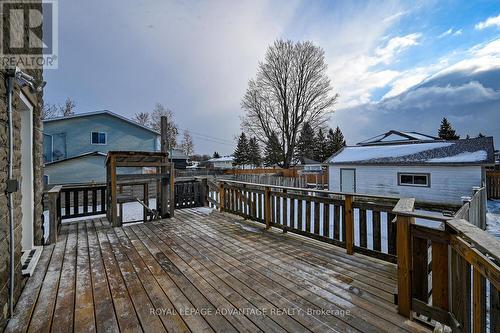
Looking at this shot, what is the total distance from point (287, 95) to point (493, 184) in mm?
15562

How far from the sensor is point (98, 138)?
1455 cm

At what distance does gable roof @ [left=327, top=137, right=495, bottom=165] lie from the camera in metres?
10.6

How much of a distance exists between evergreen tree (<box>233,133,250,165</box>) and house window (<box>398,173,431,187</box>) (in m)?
26.5

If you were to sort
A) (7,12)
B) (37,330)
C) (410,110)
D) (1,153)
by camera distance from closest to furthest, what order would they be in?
1. (37,330)
2. (1,153)
3. (7,12)
4. (410,110)

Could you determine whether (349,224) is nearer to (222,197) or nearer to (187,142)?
(222,197)

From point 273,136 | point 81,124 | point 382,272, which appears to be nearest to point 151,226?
point 382,272

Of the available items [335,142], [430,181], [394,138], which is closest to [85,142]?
[430,181]

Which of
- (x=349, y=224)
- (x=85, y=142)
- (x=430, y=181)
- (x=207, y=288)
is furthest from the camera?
(x=85, y=142)

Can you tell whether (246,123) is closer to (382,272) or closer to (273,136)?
(273,136)

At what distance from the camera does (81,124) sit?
45.8 feet

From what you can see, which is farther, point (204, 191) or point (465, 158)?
point (465, 158)

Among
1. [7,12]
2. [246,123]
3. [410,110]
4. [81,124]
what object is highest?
[410,110]

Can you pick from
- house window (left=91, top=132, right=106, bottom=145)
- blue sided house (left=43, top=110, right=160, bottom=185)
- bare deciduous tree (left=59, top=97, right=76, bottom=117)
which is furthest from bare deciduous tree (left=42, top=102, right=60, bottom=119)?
house window (left=91, top=132, right=106, bottom=145)

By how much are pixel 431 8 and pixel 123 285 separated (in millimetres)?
10597
